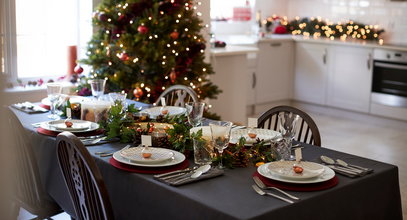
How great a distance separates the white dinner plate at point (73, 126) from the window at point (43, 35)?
6.12 feet

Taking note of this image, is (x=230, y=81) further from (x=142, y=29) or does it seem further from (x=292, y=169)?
(x=292, y=169)

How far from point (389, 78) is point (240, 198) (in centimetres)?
473

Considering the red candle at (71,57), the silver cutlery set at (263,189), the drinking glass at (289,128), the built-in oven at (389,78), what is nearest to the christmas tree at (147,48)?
the red candle at (71,57)

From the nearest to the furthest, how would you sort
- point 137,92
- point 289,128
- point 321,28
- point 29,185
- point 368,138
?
1. point 289,128
2. point 29,185
3. point 137,92
4. point 368,138
5. point 321,28

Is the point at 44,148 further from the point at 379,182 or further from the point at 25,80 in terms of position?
the point at 25,80

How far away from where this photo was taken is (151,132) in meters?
2.52

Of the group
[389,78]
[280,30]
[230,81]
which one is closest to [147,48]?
[230,81]

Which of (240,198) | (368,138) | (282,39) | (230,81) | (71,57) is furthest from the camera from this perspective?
(282,39)

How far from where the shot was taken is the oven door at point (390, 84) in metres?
5.99

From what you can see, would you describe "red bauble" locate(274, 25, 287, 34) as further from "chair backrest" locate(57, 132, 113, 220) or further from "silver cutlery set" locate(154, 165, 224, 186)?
"chair backrest" locate(57, 132, 113, 220)

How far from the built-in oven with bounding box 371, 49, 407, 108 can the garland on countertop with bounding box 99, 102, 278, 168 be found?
12.7 ft

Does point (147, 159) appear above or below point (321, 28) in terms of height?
below

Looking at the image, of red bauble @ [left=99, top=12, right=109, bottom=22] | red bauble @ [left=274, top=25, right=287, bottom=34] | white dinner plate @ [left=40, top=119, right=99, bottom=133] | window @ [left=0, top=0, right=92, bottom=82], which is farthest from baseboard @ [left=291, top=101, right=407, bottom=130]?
white dinner plate @ [left=40, top=119, right=99, bottom=133]

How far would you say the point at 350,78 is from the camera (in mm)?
6465
